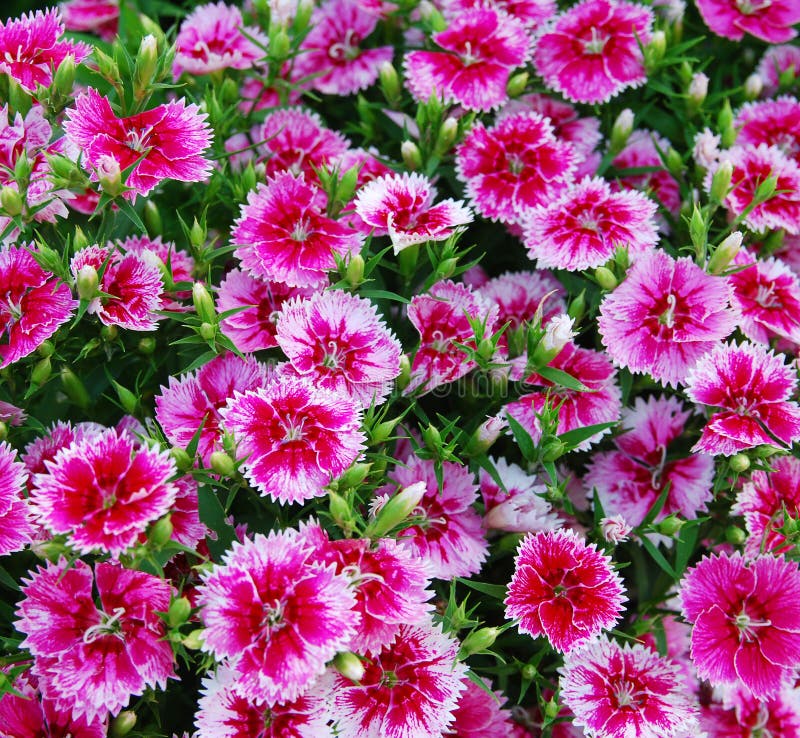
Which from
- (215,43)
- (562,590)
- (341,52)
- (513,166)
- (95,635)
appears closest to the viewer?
(95,635)

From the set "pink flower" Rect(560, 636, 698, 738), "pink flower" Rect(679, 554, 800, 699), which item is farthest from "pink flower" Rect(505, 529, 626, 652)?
"pink flower" Rect(679, 554, 800, 699)

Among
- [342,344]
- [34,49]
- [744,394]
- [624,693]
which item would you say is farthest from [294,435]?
[34,49]

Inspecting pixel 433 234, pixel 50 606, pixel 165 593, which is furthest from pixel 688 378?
pixel 50 606

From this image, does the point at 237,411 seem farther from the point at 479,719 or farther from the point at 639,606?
the point at 639,606

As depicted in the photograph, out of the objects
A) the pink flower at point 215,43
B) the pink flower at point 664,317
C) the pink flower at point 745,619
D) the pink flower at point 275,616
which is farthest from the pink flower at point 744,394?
the pink flower at point 215,43

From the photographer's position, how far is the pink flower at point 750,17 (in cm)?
229

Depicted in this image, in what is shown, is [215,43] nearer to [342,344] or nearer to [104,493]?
[342,344]

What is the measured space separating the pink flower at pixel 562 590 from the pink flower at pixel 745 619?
0.20m

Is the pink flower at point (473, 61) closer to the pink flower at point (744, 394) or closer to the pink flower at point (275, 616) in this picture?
the pink flower at point (744, 394)

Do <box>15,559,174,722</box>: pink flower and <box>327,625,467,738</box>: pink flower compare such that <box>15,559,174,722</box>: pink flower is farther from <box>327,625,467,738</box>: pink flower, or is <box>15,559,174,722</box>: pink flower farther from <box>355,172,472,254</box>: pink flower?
<box>355,172,472,254</box>: pink flower

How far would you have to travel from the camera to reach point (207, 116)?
1.81 metres

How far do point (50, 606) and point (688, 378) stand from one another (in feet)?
4.03

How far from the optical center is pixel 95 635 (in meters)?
1.45

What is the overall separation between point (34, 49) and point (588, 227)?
125 centimetres
